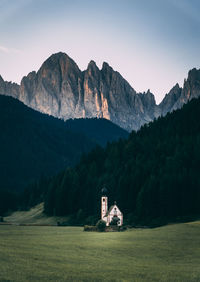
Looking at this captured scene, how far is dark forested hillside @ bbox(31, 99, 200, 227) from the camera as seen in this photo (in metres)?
111

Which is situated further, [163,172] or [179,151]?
[179,151]

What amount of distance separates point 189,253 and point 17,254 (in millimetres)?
19765

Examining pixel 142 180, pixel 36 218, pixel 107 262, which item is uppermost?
pixel 142 180

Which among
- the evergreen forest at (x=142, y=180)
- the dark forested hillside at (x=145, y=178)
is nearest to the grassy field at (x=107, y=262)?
the evergreen forest at (x=142, y=180)

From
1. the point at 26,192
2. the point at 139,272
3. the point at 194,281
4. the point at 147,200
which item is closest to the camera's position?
the point at 194,281

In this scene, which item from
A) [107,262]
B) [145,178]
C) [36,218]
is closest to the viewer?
[107,262]

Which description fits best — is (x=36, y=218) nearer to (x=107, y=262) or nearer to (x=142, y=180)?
(x=142, y=180)

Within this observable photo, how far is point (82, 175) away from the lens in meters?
151

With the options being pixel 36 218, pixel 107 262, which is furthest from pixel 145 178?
pixel 107 262

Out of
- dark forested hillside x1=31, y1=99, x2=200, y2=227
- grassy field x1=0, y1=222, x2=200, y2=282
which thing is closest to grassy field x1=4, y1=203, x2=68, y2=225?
dark forested hillside x1=31, y1=99, x2=200, y2=227

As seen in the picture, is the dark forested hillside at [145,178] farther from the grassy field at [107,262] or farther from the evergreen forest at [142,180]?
the grassy field at [107,262]

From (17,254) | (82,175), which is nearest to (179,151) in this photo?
(82,175)

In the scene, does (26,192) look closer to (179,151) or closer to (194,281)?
(179,151)

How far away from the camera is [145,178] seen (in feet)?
415
